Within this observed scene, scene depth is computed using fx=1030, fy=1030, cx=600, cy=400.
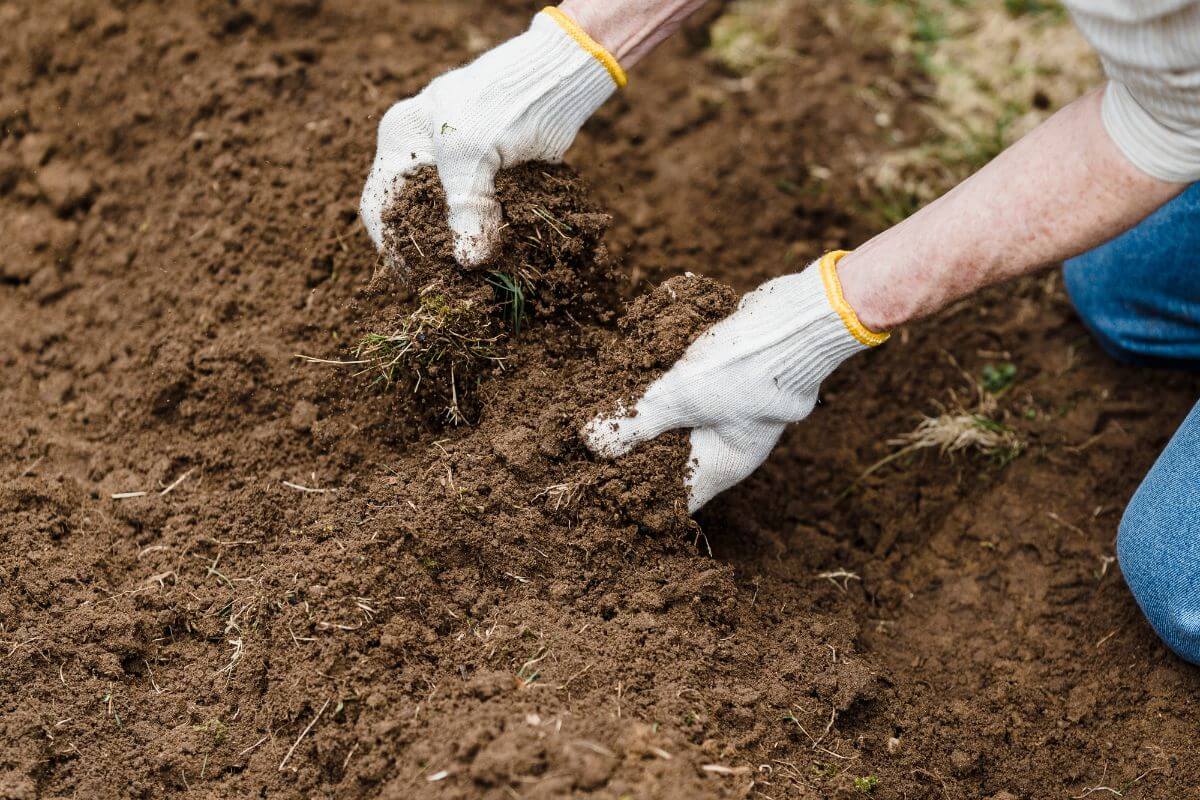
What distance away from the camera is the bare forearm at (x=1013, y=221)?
1773 millimetres

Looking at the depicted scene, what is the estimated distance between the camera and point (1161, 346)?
270cm

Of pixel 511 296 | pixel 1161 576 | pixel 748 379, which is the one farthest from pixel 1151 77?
pixel 511 296

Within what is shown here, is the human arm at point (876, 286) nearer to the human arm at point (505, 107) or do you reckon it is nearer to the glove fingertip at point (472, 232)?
the glove fingertip at point (472, 232)

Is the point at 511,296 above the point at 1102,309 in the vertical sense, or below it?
above

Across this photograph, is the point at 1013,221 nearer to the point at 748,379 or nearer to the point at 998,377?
the point at 748,379

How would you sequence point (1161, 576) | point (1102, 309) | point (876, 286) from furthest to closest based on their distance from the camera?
point (1102, 309) < point (1161, 576) < point (876, 286)

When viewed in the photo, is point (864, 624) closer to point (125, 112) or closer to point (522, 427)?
point (522, 427)

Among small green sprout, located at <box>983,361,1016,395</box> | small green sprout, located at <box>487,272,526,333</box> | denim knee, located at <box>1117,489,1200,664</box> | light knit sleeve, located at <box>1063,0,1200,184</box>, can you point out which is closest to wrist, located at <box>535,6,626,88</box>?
small green sprout, located at <box>487,272,526,333</box>

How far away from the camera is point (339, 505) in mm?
2178

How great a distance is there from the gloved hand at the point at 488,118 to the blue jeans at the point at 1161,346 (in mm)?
1413

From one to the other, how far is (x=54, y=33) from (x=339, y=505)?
191 centimetres

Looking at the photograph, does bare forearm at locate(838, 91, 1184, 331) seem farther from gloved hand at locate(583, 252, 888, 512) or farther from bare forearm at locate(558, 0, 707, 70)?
bare forearm at locate(558, 0, 707, 70)

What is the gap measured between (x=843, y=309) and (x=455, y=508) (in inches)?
33.9

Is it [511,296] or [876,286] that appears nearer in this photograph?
[876,286]
